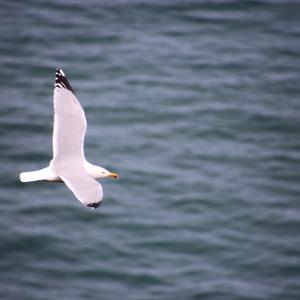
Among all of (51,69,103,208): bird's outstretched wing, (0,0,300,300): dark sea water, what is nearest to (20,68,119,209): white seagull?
(51,69,103,208): bird's outstretched wing

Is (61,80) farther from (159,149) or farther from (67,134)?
(159,149)

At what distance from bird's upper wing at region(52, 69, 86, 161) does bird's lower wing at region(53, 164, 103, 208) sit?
33 centimetres

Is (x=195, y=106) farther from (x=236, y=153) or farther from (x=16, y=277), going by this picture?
(x=16, y=277)

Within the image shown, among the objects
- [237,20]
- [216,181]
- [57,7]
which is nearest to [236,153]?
[216,181]

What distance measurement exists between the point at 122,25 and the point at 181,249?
48.0ft

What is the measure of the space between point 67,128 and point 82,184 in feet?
3.81

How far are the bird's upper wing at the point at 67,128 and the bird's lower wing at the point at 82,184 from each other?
327mm

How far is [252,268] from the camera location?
18.9 metres

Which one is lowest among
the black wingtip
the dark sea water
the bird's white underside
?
the bird's white underside

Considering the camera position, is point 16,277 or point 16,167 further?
point 16,167

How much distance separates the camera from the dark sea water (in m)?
18.8

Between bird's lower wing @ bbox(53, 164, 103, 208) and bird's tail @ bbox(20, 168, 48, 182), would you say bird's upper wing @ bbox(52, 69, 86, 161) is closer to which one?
bird's lower wing @ bbox(53, 164, 103, 208)

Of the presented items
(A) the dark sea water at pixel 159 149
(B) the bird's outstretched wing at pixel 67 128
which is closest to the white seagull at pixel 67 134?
(B) the bird's outstretched wing at pixel 67 128

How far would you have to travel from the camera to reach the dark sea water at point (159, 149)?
18.8m
